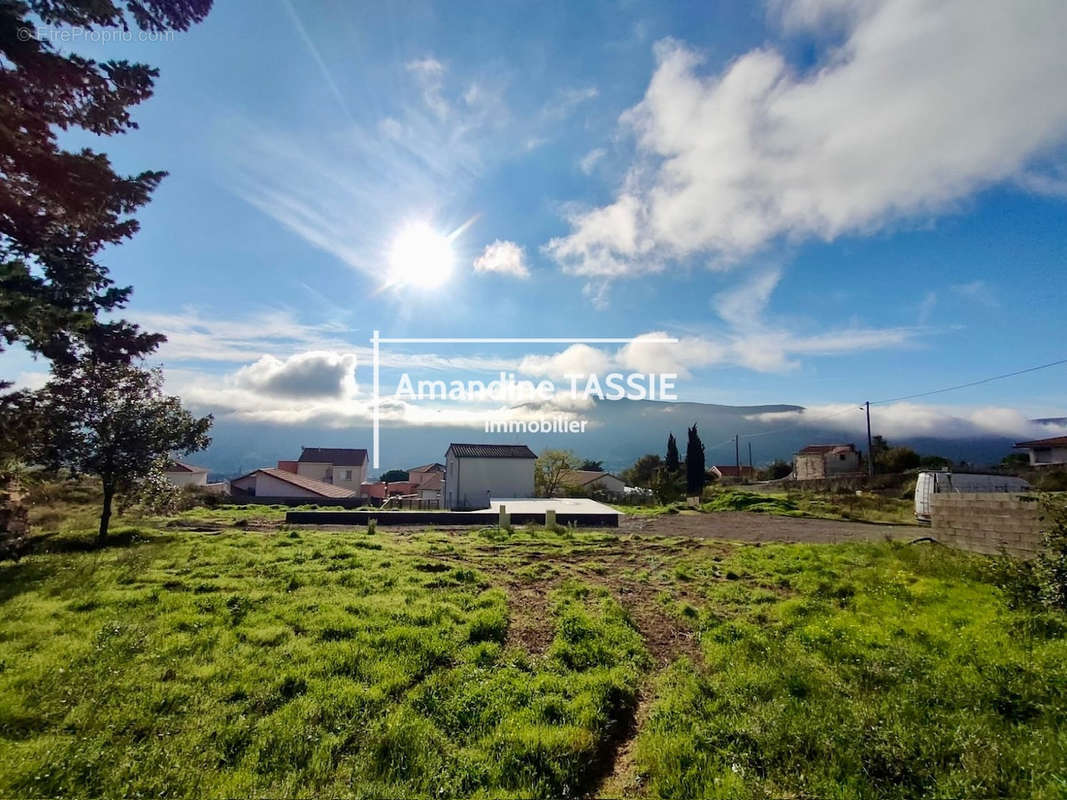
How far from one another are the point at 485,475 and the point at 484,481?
0.54m

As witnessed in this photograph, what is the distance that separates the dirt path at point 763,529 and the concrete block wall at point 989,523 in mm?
3387

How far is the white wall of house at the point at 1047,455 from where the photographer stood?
54.5 meters

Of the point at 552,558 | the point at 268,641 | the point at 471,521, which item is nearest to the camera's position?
the point at 268,641

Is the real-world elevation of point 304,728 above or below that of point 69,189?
below

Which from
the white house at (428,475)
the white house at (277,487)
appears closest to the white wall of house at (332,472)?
the white house at (428,475)

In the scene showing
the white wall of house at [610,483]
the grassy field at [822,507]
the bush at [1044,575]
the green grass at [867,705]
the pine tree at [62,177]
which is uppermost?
the pine tree at [62,177]

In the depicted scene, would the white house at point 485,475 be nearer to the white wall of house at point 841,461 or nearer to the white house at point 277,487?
the white house at point 277,487

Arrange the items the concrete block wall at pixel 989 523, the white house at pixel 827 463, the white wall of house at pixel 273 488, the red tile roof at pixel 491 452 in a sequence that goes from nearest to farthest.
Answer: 1. the concrete block wall at pixel 989 523
2. the red tile roof at pixel 491 452
3. the white wall of house at pixel 273 488
4. the white house at pixel 827 463

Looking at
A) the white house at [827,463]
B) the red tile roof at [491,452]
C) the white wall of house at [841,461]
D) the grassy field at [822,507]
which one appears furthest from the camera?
the white wall of house at [841,461]

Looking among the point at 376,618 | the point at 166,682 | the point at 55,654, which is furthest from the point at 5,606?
the point at 376,618

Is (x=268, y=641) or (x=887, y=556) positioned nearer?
(x=268, y=641)

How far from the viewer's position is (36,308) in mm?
7469

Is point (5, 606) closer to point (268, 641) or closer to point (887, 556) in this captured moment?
point (268, 641)

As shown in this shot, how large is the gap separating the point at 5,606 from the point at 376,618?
6.30 metres
